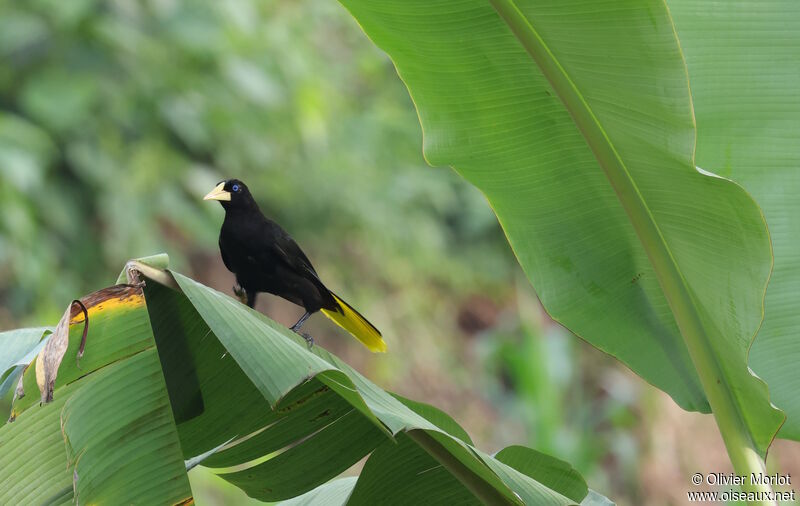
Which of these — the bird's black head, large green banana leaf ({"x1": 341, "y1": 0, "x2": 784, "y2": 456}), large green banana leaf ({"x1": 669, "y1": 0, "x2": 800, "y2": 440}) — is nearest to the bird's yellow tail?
the bird's black head

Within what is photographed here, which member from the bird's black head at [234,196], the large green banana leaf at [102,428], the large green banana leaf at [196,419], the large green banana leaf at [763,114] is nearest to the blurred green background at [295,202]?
the bird's black head at [234,196]

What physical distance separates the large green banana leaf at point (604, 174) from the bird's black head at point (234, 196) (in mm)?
1126

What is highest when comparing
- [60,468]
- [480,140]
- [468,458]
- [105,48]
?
[105,48]

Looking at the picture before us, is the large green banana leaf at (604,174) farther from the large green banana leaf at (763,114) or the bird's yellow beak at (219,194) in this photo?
the bird's yellow beak at (219,194)

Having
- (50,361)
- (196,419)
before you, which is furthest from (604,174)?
(50,361)

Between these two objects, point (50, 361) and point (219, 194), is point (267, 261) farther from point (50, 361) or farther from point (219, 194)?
point (50, 361)

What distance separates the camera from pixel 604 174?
242 cm

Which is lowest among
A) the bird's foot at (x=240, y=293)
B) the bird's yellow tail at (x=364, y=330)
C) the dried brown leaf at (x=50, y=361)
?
the bird's yellow tail at (x=364, y=330)

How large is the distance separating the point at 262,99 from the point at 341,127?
1070 millimetres

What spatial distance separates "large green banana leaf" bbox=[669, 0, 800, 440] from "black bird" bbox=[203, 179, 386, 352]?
4.19 feet

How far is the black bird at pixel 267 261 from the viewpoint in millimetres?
3281

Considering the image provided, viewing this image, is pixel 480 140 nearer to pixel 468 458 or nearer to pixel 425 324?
pixel 468 458

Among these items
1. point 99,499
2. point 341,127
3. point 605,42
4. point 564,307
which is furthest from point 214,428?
point 341,127

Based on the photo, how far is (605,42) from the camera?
2.20 m
